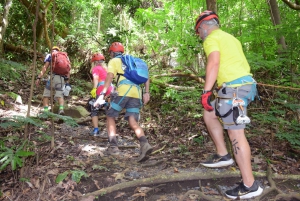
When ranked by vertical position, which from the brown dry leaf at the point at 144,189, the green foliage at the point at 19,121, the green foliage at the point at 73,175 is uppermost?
the green foliage at the point at 19,121

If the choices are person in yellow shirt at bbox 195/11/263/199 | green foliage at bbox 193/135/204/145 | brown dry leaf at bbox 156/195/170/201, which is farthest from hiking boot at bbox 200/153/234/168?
green foliage at bbox 193/135/204/145

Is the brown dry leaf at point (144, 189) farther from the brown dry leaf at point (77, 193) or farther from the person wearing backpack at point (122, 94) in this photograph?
the person wearing backpack at point (122, 94)

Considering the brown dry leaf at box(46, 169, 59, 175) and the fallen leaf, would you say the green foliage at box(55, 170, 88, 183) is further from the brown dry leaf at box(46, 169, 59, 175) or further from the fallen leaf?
the fallen leaf

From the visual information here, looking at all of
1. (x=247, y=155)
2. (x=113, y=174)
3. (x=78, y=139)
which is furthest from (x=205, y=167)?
(x=78, y=139)

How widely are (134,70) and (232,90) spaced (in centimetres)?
186

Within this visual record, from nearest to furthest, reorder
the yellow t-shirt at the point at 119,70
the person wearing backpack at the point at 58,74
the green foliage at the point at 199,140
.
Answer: the yellow t-shirt at the point at 119,70 → the green foliage at the point at 199,140 → the person wearing backpack at the point at 58,74

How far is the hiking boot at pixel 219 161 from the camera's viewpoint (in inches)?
161

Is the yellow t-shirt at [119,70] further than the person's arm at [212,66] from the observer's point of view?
Yes

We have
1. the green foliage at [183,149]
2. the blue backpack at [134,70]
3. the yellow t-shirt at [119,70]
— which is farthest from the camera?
the green foliage at [183,149]

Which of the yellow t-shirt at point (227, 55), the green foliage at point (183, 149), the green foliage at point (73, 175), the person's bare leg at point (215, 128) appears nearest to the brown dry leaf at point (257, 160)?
the person's bare leg at point (215, 128)

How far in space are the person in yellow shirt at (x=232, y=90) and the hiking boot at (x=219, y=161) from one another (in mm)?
612

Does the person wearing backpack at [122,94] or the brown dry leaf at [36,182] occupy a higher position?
A: the person wearing backpack at [122,94]

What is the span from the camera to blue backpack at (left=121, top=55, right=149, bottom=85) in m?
4.77

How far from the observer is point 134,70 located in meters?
4.75
